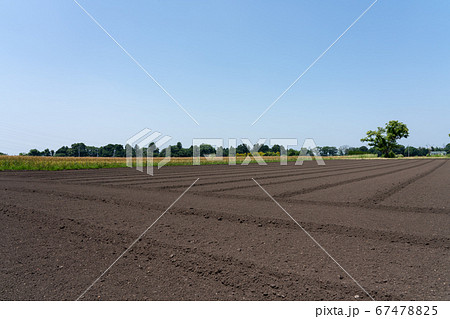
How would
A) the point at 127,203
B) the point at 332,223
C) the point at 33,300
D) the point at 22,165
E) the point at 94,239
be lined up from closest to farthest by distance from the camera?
the point at 33,300 → the point at 94,239 → the point at 332,223 → the point at 127,203 → the point at 22,165

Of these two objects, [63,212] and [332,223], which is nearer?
[332,223]

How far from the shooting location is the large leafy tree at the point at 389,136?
7156 cm

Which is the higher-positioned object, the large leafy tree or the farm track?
the large leafy tree

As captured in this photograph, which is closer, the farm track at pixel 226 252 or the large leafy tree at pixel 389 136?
the farm track at pixel 226 252

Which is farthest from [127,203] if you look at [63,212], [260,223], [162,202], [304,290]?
[304,290]

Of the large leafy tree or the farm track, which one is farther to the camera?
the large leafy tree

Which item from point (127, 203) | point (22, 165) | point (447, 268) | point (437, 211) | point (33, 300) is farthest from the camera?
point (22, 165)

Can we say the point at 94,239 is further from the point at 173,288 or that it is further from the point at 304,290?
the point at 304,290

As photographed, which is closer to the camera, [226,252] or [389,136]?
[226,252]

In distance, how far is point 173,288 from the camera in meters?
2.64

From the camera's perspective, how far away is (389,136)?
7162 centimetres

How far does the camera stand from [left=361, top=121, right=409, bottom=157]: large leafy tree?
235 ft

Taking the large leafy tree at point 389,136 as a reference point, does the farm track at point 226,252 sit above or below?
below

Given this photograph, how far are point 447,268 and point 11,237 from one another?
6.48 meters
